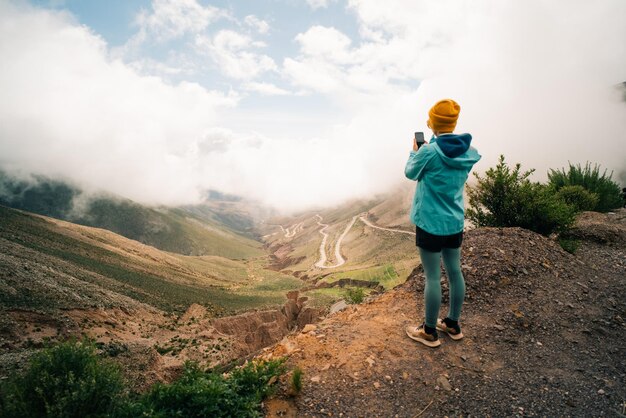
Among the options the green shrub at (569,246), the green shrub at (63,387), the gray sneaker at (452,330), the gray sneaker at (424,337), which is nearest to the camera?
the green shrub at (63,387)

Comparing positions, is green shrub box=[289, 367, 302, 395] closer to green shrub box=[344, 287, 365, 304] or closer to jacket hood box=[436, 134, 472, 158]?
jacket hood box=[436, 134, 472, 158]

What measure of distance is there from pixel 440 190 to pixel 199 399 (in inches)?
168

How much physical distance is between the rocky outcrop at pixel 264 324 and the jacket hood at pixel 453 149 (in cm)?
4440

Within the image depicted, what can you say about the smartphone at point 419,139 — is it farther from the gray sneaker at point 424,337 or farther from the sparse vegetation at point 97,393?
the sparse vegetation at point 97,393

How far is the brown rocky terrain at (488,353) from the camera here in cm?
427

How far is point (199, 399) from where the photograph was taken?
147 inches

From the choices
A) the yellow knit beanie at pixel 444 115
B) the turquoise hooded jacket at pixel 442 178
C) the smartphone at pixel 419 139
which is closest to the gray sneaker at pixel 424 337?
the turquoise hooded jacket at pixel 442 178

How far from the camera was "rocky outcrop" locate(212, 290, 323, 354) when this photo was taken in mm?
46750

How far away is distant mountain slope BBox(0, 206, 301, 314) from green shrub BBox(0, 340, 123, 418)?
3803 centimetres

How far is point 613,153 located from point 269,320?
107880mm

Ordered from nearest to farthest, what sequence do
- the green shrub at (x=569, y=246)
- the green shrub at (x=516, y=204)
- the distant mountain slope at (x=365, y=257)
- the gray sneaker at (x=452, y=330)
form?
the gray sneaker at (x=452, y=330), the green shrub at (x=569, y=246), the green shrub at (x=516, y=204), the distant mountain slope at (x=365, y=257)

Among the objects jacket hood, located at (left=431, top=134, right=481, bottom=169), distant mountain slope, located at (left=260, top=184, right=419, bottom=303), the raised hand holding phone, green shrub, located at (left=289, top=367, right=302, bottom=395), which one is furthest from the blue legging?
distant mountain slope, located at (left=260, top=184, right=419, bottom=303)

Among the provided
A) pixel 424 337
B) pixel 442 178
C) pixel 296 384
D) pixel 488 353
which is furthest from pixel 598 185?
pixel 296 384

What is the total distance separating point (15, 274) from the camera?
37125 mm
